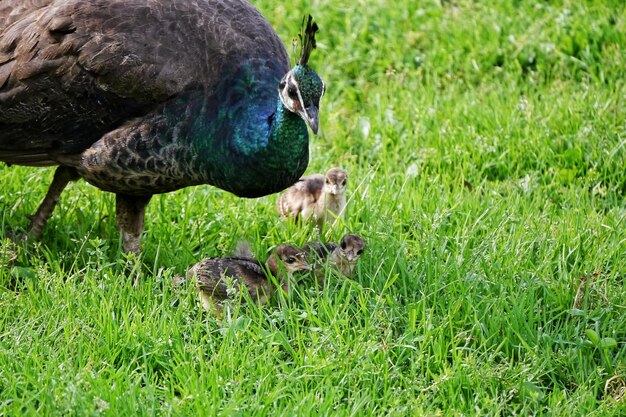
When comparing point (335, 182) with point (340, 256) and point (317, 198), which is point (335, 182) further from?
point (340, 256)

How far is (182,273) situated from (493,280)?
1565mm

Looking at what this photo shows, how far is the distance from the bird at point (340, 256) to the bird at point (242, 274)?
3.4 inches

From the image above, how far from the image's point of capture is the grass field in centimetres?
445

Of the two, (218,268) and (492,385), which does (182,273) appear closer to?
(218,268)

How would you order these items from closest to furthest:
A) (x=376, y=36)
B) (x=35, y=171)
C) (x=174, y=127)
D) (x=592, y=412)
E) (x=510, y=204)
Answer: (x=592, y=412)
(x=174, y=127)
(x=510, y=204)
(x=35, y=171)
(x=376, y=36)

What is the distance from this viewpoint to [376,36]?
821 centimetres

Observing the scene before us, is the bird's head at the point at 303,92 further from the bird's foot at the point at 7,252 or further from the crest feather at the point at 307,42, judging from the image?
the bird's foot at the point at 7,252

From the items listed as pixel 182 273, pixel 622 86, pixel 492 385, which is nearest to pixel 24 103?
pixel 182 273

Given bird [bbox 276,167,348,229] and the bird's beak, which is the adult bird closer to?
the bird's beak

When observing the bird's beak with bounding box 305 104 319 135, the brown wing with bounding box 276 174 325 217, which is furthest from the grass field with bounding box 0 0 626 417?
the bird's beak with bounding box 305 104 319 135

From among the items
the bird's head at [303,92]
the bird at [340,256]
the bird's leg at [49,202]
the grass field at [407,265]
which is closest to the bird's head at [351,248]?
the bird at [340,256]

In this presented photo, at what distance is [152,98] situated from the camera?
520 cm

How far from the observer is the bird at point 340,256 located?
17.0ft

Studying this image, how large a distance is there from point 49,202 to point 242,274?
1.36 m
